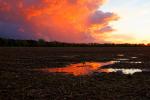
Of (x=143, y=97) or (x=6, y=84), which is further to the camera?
(x=6, y=84)

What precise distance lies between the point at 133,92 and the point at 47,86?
5.87m

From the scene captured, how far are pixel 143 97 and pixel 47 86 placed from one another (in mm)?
6723

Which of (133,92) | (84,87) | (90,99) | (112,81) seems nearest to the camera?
(90,99)

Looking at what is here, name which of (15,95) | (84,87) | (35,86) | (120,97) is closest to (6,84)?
(35,86)

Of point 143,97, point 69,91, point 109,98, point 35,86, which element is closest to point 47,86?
point 35,86

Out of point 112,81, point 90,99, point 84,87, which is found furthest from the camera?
point 112,81

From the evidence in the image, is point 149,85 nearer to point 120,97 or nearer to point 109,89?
point 109,89

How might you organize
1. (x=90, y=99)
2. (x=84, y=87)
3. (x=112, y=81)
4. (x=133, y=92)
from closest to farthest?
(x=90, y=99) → (x=133, y=92) → (x=84, y=87) → (x=112, y=81)

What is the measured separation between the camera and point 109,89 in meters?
18.2

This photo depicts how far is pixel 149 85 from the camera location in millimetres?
19906

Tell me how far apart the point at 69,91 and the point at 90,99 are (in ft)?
7.61

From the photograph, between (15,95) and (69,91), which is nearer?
(15,95)

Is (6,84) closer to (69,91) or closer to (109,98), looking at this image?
(69,91)

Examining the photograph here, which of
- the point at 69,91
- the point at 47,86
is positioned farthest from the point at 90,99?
the point at 47,86
